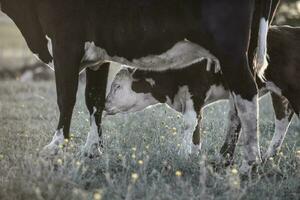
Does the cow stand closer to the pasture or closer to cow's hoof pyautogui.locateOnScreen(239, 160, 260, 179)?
cow's hoof pyautogui.locateOnScreen(239, 160, 260, 179)

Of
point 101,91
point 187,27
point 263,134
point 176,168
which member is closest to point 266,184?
point 176,168

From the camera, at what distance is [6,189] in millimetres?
4883

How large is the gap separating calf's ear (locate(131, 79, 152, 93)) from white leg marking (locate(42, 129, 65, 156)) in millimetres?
2575

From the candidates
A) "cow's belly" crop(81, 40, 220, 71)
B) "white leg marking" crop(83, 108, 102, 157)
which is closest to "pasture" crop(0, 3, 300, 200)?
"white leg marking" crop(83, 108, 102, 157)

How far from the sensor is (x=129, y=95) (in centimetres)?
900

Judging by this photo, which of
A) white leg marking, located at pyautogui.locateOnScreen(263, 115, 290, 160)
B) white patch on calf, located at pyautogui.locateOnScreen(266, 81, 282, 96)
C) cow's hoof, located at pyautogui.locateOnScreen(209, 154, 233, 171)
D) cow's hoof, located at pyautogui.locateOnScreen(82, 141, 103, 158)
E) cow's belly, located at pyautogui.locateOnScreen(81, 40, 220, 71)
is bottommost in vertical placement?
white leg marking, located at pyautogui.locateOnScreen(263, 115, 290, 160)

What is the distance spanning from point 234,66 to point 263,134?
3848mm

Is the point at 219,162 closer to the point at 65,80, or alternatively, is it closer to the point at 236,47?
the point at 236,47

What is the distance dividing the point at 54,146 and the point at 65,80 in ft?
A: 2.23

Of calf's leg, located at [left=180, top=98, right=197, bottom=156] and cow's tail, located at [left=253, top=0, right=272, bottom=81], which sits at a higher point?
cow's tail, located at [left=253, top=0, right=272, bottom=81]

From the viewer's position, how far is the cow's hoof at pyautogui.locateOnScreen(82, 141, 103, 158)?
6861 millimetres

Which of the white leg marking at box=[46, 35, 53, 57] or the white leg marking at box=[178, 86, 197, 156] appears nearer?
the white leg marking at box=[46, 35, 53, 57]

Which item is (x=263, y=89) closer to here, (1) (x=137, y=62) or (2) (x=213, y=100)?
(2) (x=213, y=100)

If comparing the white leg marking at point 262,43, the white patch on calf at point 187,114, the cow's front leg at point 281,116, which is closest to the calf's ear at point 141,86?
the white patch on calf at point 187,114
